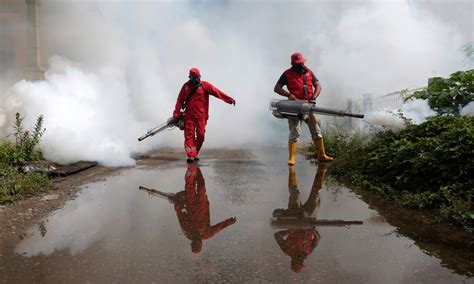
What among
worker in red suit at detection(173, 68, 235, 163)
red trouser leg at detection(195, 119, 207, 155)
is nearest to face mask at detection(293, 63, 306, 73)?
worker in red suit at detection(173, 68, 235, 163)

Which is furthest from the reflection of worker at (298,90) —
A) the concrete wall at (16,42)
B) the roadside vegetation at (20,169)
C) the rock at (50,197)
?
the concrete wall at (16,42)

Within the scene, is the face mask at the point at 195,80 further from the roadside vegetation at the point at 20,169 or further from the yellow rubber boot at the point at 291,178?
the roadside vegetation at the point at 20,169

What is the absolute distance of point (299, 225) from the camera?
11.3ft

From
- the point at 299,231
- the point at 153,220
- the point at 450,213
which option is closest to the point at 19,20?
the point at 153,220

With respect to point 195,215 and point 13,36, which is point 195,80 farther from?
point 13,36

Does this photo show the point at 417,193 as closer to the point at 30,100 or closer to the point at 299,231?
the point at 299,231

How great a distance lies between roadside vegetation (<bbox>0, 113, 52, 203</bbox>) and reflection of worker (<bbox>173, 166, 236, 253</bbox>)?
62.8 inches

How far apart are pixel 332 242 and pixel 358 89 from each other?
1513cm

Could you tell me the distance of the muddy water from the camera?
8.14 ft

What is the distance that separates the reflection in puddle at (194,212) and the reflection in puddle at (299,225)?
46 centimetres

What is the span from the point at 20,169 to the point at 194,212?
2.96 meters

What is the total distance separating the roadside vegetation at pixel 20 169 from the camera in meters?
4.44

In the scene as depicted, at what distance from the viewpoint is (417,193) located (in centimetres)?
401

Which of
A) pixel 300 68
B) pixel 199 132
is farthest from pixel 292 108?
pixel 199 132
